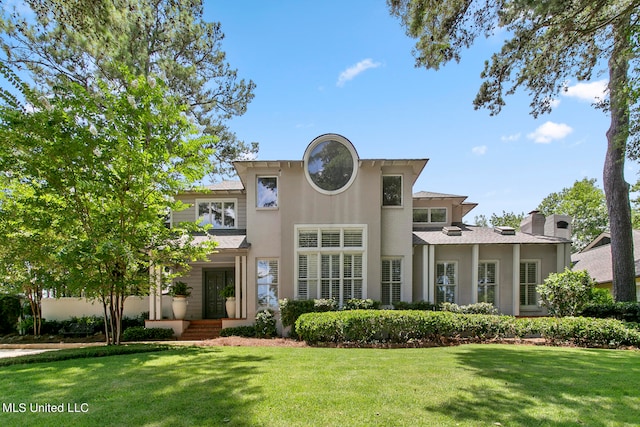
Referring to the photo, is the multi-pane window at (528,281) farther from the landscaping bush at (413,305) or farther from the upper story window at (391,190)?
the upper story window at (391,190)

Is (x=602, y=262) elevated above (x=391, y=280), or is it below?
below

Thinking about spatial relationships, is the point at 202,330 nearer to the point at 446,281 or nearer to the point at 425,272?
the point at 425,272

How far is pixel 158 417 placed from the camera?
4.20 m

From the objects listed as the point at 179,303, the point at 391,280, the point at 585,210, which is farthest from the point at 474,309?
the point at 585,210

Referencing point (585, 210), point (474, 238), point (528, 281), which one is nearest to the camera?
point (474, 238)

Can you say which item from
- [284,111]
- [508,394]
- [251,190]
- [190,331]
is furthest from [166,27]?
[508,394]

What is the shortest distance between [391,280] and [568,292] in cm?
584

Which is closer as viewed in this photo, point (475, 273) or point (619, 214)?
point (619, 214)

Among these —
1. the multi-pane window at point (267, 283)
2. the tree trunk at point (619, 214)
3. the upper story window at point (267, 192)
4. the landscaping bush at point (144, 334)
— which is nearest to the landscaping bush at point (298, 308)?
the multi-pane window at point (267, 283)

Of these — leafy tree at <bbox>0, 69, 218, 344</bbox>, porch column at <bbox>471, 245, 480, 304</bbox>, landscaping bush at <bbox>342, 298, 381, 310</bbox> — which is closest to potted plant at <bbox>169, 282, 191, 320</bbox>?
leafy tree at <bbox>0, 69, 218, 344</bbox>

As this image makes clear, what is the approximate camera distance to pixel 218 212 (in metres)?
16.3

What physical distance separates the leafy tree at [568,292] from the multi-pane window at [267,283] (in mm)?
9558

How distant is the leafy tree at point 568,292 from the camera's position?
11.6m

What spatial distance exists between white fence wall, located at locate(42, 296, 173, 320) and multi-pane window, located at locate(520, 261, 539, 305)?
14.9m
